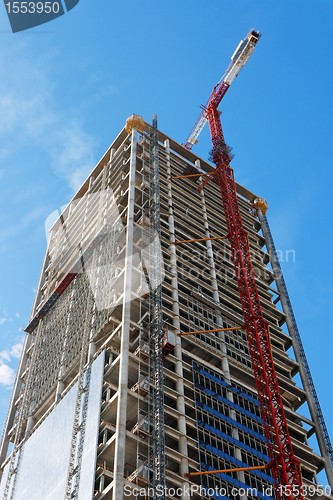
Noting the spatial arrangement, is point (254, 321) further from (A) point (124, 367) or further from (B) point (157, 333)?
(A) point (124, 367)

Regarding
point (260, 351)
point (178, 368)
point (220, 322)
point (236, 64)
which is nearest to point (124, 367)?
point (178, 368)

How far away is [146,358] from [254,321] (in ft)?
46.6

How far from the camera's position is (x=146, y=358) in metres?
66.6

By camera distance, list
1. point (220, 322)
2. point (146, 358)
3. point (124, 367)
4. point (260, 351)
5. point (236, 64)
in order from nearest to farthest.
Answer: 1. point (124, 367)
2. point (146, 358)
3. point (260, 351)
4. point (220, 322)
5. point (236, 64)

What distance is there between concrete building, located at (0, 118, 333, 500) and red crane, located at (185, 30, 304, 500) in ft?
14.2

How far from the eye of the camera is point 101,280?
→ 266 ft

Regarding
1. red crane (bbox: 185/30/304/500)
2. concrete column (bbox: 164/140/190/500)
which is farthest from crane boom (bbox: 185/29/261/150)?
concrete column (bbox: 164/140/190/500)

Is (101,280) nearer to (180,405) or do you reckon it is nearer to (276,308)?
(180,405)

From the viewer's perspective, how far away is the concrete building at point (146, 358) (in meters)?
60.4

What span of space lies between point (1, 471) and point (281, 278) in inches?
1855

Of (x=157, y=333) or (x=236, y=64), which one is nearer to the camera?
(x=157, y=333)

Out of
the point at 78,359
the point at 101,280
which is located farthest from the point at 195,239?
the point at 78,359

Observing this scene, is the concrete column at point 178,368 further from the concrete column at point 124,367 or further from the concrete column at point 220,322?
the concrete column at point 124,367

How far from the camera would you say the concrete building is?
6044cm
